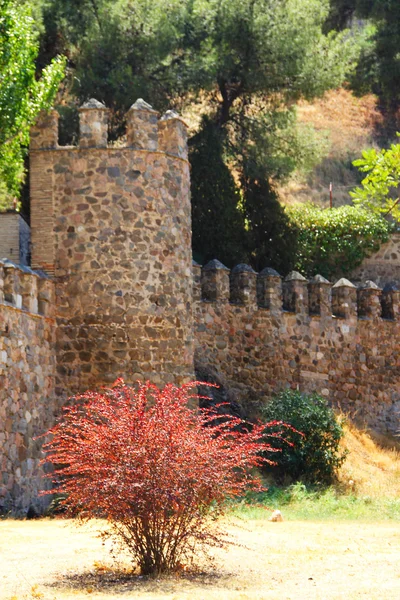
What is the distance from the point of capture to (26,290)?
56.6ft

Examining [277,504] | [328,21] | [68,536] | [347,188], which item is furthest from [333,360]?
[328,21]

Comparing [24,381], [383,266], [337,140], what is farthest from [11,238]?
[337,140]

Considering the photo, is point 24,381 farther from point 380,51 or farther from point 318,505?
point 380,51

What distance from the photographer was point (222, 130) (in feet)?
101

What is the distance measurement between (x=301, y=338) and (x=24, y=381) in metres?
9.06

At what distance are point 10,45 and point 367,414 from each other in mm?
11303

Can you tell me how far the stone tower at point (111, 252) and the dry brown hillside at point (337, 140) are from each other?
16.9 m

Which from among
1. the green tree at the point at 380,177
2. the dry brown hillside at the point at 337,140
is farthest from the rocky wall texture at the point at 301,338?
the dry brown hillside at the point at 337,140

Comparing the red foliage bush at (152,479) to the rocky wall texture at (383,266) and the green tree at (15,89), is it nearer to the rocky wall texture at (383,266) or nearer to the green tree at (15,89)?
the green tree at (15,89)

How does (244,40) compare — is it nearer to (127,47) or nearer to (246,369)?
(127,47)

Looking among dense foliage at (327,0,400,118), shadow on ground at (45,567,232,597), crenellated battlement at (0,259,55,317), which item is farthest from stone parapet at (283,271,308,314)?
dense foliage at (327,0,400,118)

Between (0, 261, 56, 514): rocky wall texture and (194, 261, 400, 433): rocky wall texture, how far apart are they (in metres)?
5.05

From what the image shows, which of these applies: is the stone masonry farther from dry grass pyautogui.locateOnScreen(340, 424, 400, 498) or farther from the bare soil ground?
dry grass pyautogui.locateOnScreen(340, 424, 400, 498)

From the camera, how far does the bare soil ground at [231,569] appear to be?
401 inches
